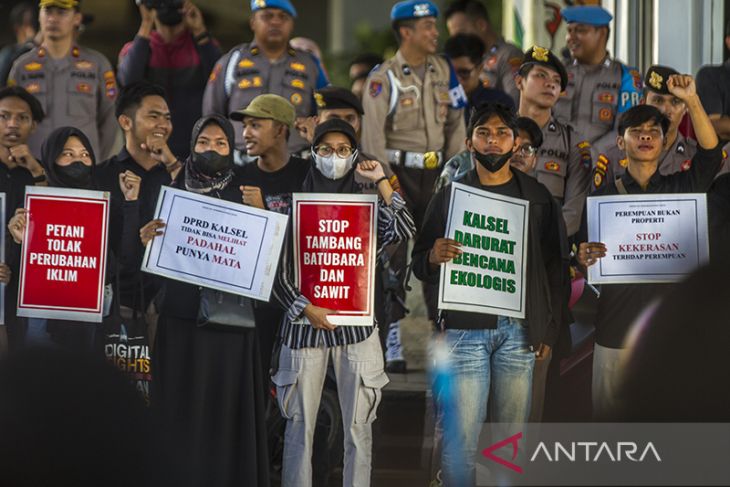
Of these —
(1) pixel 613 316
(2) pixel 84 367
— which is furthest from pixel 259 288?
(2) pixel 84 367

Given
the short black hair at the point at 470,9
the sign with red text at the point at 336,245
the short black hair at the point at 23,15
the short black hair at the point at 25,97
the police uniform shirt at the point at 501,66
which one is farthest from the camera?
the short black hair at the point at 23,15

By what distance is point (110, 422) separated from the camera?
2197 mm

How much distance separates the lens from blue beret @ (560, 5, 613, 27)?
29.4 feet

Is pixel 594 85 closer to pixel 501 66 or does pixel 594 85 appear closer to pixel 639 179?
pixel 501 66

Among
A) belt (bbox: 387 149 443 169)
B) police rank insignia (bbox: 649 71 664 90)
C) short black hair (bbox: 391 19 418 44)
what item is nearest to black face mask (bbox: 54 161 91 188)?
belt (bbox: 387 149 443 169)

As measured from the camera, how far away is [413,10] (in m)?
9.20

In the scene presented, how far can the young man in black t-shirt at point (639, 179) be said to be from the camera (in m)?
6.73

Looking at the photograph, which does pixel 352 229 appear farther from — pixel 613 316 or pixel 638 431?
pixel 638 431

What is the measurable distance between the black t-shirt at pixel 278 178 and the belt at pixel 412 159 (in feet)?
4.79

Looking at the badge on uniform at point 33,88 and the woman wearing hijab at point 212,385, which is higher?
the badge on uniform at point 33,88

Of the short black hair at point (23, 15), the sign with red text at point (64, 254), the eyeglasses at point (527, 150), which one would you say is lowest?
the sign with red text at point (64, 254)

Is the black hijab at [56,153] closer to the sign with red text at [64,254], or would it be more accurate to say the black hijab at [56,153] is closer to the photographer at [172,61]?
the sign with red text at [64,254]

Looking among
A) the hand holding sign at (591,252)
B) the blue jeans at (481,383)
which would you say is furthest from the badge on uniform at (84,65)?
the hand holding sign at (591,252)

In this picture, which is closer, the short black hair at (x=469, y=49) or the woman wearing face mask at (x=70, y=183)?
the woman wearing face mask at (x=70, y=183)
